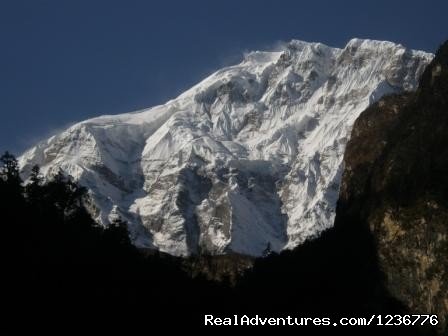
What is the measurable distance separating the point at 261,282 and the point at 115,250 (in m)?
41.9

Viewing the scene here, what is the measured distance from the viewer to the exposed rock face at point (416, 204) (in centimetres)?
15175

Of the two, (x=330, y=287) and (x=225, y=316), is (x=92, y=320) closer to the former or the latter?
(x=225, y=316)

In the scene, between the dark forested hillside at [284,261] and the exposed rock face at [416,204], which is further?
the exposed rock face at [416,204]

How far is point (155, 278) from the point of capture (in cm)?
14538

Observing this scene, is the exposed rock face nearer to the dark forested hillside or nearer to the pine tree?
the dark forested hillside

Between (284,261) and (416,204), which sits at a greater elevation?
(284,261)

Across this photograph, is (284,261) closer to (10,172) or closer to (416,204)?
(416,204)

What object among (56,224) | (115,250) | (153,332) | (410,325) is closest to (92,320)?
(153,332)

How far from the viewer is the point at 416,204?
157 m

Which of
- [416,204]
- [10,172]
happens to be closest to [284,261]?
[416,204]

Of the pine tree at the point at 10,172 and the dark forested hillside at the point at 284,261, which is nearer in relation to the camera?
the dark forested hillside at the point at 284,261

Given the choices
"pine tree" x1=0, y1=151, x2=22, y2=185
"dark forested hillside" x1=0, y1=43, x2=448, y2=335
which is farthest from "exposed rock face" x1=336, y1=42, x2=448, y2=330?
"pine tree" x1=0, y1=151, x2=22, y2=185

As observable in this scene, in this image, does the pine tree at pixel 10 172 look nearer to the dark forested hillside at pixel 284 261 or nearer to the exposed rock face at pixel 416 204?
the dark forested hillside at pixel 284 261

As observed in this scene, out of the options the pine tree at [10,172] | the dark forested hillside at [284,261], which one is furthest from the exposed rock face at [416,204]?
the pine tree at [10,172]
